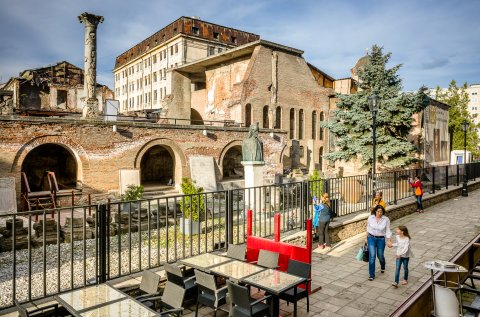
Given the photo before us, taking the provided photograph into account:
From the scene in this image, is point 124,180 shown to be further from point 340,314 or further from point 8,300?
point 340,314

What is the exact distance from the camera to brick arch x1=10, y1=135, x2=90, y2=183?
15.6 m

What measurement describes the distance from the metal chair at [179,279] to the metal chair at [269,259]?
1192 mm

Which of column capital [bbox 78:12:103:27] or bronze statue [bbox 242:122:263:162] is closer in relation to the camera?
bronze statue [bbox 242:122:263:162]

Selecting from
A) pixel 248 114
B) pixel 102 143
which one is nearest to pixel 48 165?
pixel 102 143

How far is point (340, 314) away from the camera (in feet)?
17.8

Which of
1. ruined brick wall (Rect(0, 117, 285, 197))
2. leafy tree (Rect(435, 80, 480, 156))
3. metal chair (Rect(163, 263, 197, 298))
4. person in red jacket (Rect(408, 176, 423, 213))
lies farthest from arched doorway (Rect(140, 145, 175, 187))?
leafy tree (Rect(435, 80, 480, 156))

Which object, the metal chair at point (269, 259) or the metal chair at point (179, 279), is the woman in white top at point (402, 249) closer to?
the metal chair at point (269, 259)

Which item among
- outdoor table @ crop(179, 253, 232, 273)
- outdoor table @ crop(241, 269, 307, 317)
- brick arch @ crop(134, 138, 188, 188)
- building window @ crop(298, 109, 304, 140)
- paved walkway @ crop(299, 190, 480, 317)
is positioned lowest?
paved walkway @ crop(299, 190, 480, 317)

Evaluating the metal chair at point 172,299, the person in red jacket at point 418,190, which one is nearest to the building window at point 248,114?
the person in red jacket at point 418,190

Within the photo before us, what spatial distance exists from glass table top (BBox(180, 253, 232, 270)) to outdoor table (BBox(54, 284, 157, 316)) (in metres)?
1.42

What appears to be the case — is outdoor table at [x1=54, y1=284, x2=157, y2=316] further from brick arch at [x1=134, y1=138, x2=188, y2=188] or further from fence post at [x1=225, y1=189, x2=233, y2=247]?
brick arch at [x1=134, y1=138, x2=188, y2=188]

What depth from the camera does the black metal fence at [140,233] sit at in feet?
18.5

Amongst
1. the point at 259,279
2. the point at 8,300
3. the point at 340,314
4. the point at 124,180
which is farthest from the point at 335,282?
the point at 124,180

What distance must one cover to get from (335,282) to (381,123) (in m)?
15.7
